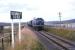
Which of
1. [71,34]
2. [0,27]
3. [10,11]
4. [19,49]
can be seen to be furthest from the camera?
[0,27]

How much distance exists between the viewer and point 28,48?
1772 centimetres

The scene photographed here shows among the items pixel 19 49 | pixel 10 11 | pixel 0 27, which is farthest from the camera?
pixel 0 27

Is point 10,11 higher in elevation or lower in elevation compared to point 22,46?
higher

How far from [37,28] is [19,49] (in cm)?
4902

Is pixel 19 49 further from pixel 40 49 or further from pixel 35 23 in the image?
pixel 35 23

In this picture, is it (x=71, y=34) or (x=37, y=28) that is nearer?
(x=71, y=34)

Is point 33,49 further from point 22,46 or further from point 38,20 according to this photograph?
point 38,20

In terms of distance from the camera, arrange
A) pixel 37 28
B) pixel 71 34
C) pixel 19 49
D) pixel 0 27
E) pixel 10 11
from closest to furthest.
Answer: pixel 19 49
pixel 10 11
pixel 71 34
pixel 0 27
pixel 37 28

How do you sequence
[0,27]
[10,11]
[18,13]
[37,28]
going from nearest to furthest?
[10,11] → [18,13] → [0,27] → [37,28]

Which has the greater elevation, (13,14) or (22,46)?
(13,14)

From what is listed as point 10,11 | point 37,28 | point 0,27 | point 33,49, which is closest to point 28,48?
point 33,49

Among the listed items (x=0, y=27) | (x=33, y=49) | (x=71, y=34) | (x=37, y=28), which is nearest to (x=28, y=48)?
(x=33, y=49)

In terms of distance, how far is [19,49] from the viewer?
17562 mm

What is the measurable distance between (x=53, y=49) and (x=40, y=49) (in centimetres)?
458
